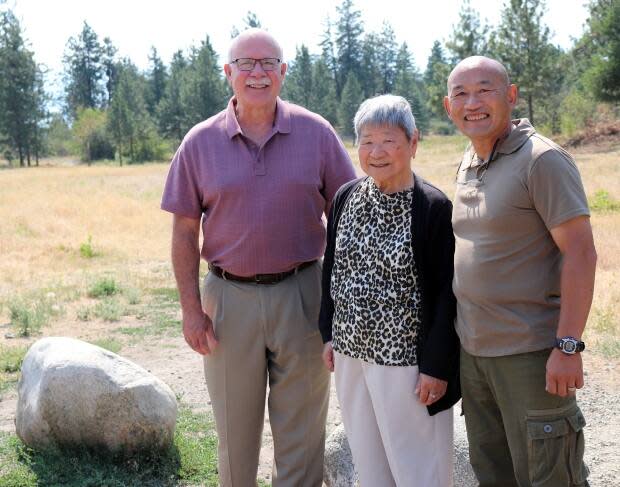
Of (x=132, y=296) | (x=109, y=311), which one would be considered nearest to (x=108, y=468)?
(x=109, y=311)

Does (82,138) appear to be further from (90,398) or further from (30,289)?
(90,398)

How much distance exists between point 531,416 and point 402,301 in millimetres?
601

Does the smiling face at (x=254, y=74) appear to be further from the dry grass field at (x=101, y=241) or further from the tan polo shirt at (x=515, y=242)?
the dry grass field at (x=101, y=241)

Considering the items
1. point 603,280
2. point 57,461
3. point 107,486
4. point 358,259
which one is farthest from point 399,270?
point 603,280

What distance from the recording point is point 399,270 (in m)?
2.79

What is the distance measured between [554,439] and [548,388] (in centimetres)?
18

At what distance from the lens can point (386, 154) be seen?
280 cm

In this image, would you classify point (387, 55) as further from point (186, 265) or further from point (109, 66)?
point (186, 265)

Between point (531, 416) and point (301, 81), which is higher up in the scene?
point (301, 81)

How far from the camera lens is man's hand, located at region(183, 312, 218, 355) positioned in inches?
135

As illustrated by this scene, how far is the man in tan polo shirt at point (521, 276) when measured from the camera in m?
2.49

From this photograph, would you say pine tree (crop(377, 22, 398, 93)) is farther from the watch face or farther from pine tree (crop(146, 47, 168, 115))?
the watch face

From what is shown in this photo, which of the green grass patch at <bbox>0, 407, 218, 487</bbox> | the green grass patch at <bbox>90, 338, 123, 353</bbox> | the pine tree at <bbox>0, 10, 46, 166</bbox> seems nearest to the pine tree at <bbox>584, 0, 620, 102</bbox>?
the green grass patch at <bbox>90, 338, 123, 353</bbox>

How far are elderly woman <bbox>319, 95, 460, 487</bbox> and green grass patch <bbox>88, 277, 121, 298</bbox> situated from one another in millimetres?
7435
